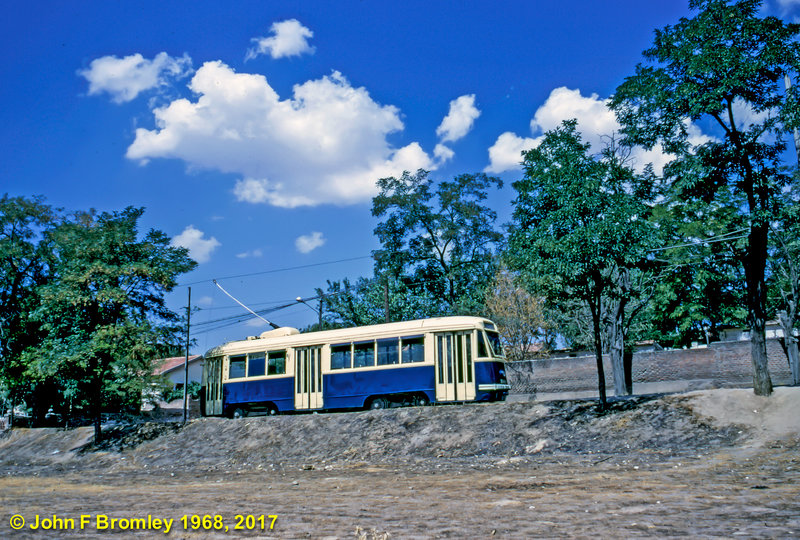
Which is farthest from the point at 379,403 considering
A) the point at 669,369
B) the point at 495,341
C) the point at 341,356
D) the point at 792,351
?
the point at 792,351

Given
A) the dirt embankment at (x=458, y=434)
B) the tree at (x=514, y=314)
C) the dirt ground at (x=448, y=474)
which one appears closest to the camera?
the dirt ground at (x=448, y=474)

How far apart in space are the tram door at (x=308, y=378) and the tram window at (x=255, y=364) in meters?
1.80

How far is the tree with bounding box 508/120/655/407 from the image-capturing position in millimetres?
16094

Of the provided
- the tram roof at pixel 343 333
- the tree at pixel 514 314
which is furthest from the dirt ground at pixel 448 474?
the tree at pixel 514 314

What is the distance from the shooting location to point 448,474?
1286 cm

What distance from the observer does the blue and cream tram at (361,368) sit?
21062mm

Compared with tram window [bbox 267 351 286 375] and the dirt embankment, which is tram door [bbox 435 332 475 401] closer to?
the dirt embankment

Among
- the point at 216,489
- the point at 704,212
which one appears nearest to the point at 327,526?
the point at 216,489

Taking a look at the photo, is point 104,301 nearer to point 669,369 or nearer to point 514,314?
point 514,314

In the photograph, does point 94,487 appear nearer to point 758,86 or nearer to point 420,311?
point 758,86

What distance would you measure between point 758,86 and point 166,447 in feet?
75.6

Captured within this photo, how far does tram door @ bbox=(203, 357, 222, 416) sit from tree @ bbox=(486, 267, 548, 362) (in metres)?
17.6

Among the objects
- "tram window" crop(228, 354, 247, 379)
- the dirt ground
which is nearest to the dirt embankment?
the dirt ground

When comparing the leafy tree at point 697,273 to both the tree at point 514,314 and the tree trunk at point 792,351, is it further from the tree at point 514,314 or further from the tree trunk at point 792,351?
the tree at point 514,314
